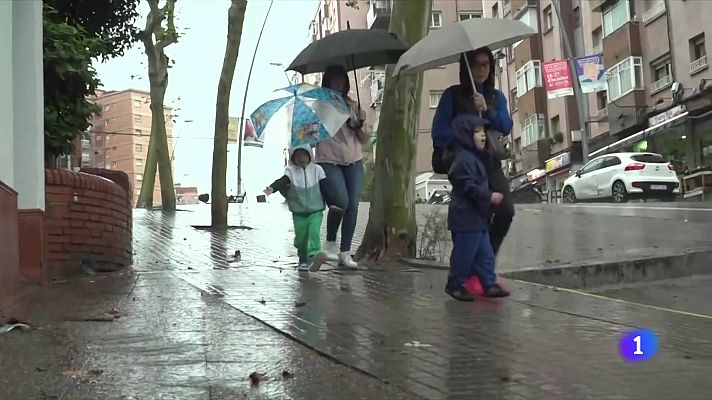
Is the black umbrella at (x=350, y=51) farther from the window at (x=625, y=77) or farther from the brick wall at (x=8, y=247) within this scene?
the window at (x=625, y=77)

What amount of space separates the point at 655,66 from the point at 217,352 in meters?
33.7

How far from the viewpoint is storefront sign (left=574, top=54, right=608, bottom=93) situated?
32.2 meters

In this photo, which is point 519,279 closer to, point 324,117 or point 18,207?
point 324,117

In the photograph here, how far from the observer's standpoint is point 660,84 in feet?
110

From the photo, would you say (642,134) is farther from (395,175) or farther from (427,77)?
(395,175)

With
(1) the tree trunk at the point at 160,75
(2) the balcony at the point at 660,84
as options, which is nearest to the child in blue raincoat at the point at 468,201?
(1) the tree trunk at the point at 160,75

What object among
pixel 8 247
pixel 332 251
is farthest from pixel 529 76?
pixel 8 247

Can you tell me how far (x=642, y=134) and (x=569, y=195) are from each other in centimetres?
719

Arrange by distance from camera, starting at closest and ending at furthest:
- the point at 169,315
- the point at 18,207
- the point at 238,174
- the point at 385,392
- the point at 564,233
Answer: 1. the point at 385,392
2. the point at 169,315
3. the point at 18,207
4. the point at 564,233
5. the point at 238,174

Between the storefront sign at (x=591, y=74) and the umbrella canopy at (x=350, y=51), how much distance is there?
84.9 feet

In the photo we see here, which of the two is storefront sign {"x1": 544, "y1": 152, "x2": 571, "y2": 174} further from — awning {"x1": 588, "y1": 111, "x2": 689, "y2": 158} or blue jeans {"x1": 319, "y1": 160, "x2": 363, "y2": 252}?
blue jeans {"x1": 319, "y1": 160, "x2": 363, "y2": 252}

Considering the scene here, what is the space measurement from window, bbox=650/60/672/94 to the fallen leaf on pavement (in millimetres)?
32192

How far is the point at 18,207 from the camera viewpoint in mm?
6418

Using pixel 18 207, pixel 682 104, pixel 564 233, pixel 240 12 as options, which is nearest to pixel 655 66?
pixel 682 104
